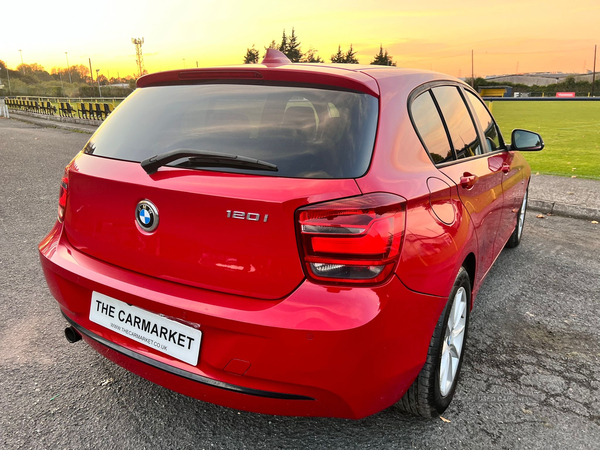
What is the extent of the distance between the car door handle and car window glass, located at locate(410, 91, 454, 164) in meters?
0.12

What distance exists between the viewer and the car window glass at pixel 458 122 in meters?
2.75

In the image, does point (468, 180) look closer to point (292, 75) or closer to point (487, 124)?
point (292, 75)

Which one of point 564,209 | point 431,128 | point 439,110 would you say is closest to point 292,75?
point 431,128

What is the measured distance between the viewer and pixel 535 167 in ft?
33.4

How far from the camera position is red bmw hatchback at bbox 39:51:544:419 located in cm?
172

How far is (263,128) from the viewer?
1992 mm

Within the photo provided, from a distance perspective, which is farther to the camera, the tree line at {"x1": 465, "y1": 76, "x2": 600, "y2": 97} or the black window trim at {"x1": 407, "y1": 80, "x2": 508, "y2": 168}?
the tree line at {"x1": 465, "y1": 76, "x2": 600, "y2": 97}

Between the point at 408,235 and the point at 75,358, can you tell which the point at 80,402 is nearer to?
the point at 75,358

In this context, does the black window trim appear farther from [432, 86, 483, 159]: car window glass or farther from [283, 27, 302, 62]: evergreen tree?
[283, 27, 302, 62]: evergreen tree

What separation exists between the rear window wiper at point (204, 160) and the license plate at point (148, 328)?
58 centimetres

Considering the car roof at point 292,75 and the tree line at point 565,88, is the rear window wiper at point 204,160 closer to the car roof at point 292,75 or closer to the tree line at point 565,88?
the car roof at point 292,75

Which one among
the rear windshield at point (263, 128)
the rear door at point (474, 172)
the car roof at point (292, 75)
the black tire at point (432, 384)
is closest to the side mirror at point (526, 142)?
the rear door at point (474, 172)

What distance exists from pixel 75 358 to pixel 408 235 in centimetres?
212

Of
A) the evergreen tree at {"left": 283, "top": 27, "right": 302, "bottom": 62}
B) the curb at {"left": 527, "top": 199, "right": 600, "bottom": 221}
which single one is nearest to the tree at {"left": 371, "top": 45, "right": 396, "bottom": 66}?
the evergreen tree at {"left": 283, "top": 27, "right": 302, "bottom": 62}
